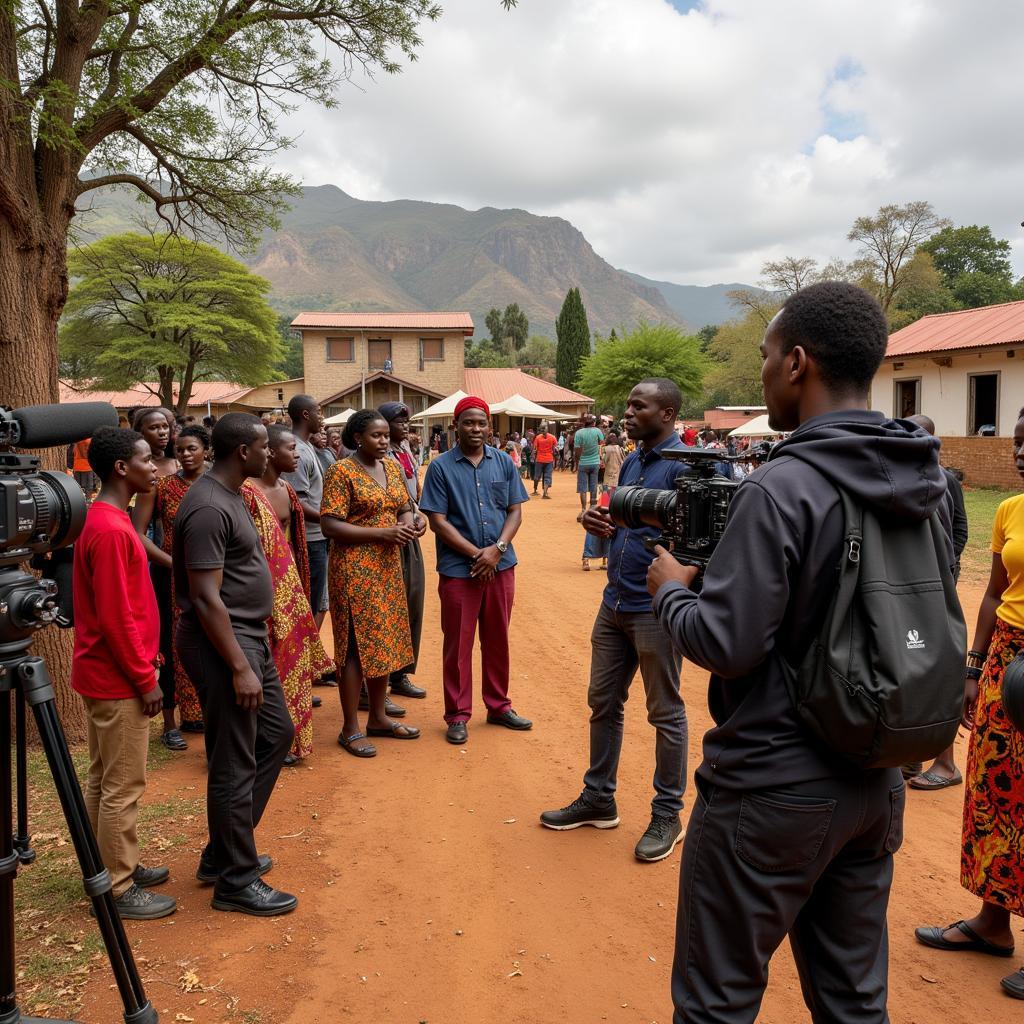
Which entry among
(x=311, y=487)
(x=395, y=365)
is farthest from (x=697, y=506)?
(x=395, y=365)

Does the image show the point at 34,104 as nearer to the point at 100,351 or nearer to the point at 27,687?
the point at 27,687

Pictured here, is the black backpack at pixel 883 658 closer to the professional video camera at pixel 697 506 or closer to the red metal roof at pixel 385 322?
the professional video camera at pixel 697 506

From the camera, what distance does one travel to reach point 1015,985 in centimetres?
298

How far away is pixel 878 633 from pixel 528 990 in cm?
208

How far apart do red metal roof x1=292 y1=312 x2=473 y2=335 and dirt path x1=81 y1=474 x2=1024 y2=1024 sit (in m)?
40.6

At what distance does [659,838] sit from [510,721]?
1932 mm

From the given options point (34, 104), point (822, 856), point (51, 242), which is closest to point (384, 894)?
point (822, 856)

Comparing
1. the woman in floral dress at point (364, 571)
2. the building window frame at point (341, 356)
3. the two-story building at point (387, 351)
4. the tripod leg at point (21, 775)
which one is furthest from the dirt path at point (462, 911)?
the building window frame at point (341, 356)

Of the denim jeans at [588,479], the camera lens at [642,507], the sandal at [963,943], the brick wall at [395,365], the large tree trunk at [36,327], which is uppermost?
the brick wall at [395,365]

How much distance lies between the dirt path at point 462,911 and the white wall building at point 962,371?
19.7 m

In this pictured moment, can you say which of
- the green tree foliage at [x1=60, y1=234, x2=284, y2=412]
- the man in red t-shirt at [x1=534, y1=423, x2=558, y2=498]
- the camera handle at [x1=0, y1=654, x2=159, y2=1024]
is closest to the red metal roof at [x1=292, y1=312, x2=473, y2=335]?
the green tree foliage at [x1=60, y1=234, x2=284, y2=412]

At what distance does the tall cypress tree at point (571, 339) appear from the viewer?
55.3 meters

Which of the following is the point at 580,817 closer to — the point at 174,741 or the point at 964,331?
the point at 174,741

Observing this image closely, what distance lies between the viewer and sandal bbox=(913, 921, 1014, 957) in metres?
3.22
